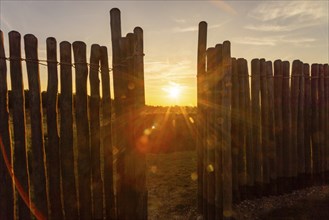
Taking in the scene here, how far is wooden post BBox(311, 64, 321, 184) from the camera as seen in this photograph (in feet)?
24.7

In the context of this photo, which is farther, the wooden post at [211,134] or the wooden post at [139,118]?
the wooden post at [211,134]

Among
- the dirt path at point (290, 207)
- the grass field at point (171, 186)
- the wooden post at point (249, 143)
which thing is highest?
the wooden post at point (249, 143)

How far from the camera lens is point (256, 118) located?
6605 mm

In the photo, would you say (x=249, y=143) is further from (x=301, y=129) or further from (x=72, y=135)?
(x=72, y=135)

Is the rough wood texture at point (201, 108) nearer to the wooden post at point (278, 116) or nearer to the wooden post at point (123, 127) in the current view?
the wooden post at point (123, 127)

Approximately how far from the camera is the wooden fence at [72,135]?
399 cm

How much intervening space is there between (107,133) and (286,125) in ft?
14.0

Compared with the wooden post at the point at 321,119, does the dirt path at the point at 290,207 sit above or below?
below

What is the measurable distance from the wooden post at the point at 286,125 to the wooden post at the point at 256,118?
78 cm

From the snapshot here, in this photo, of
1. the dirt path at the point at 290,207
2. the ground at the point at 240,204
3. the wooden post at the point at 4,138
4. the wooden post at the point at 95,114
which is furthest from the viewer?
the ground at the point at 240,204

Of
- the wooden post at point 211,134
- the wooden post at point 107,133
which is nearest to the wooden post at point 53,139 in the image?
the wooden post at point 107,133

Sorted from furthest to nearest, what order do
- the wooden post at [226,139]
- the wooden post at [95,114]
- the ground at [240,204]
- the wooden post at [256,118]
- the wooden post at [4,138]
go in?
the wooden post at [256,118], the ground at [240,204], the wooden post at [226,139], the wooden post at [95,114], the wooden post at [4,138]

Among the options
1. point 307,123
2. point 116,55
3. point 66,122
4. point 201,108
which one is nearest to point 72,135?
point 66,122

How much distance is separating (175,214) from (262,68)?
3.40m
